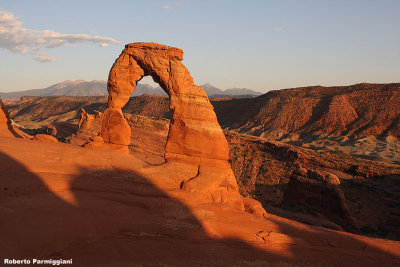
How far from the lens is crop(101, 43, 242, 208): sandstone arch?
36.4 feet

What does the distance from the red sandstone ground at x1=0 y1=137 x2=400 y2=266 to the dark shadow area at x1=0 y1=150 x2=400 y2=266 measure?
2cm

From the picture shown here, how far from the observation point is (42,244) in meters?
6.02

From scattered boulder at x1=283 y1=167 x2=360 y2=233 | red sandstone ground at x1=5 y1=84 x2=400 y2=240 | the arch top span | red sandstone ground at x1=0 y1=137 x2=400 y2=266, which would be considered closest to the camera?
red sandstone ground at x1=0 y1=137 x2=400 y2=266

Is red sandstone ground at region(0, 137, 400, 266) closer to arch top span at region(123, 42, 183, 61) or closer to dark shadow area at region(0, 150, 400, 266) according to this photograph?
dark shadow area at region(0, 150, 400, 266)

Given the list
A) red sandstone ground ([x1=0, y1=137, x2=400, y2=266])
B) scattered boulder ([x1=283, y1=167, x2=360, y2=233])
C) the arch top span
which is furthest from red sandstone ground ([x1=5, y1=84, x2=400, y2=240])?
the arch top span

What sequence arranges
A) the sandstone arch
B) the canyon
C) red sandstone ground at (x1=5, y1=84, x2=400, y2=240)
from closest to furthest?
the canyon, the sandstone arch, red sandstone ground at (x1=5, y1=84, x2=400, y2=240)

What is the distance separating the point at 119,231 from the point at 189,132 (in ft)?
17.4

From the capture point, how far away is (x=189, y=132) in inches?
463

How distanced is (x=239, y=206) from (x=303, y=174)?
11141 millimetres

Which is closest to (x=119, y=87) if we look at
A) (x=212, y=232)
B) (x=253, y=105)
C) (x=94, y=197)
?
(x=94, y=197)

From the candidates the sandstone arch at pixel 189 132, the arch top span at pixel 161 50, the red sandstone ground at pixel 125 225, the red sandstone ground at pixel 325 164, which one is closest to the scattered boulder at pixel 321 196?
the red sandstone ground at pixel 325 164

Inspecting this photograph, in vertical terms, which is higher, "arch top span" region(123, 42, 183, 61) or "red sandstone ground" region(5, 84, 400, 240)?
"arch top span" region(123, 42, 183, 61)

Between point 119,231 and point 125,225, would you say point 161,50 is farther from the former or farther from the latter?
point 119,231

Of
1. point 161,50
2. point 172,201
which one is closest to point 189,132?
point 172,201
